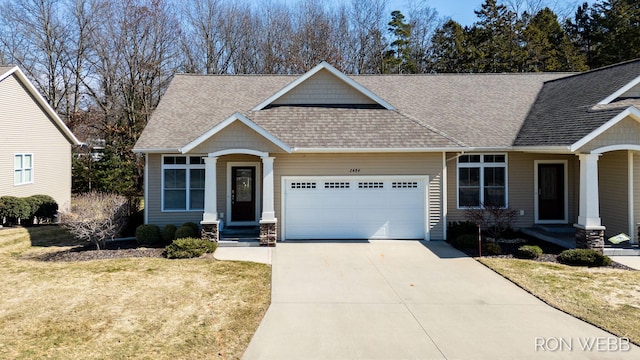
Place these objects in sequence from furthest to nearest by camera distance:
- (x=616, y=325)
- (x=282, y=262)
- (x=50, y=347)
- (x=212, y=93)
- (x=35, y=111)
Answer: (x=35, y=111)
(x=212, y=93)
(x=282, y=262)
(x=616, y=325)
(x=50, y=347)

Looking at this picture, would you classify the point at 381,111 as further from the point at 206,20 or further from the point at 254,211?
the point at 206,20

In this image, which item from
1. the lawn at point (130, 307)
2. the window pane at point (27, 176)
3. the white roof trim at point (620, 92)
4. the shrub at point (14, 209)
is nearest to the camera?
the lawn at point (130, 307)

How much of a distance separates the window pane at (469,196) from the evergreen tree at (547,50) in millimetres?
23937

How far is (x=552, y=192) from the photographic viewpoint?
15133 millimetres

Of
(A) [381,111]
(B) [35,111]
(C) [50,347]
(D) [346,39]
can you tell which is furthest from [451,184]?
(D) [346,39]

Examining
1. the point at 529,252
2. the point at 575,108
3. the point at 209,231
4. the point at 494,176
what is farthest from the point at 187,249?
the point at 575,108

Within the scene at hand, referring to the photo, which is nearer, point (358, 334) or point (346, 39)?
point (358, 334)

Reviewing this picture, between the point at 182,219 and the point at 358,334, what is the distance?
974 centimetres

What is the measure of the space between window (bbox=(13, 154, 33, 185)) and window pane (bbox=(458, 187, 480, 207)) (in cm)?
1869

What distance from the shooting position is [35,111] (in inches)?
796

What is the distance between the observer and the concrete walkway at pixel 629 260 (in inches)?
424

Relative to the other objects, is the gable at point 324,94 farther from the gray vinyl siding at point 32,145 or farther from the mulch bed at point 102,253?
the gray vinyl siding at point 32,145

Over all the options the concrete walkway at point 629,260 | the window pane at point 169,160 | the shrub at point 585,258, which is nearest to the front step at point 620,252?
the concrete walkway at point 629,260

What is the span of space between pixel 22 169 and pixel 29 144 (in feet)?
4.29
